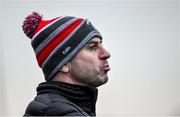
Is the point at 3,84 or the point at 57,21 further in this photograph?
the point at 3,84

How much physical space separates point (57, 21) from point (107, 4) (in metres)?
1.23

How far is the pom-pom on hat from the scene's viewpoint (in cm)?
113

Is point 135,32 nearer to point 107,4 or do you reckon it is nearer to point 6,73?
point 107,4

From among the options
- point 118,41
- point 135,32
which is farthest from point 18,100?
point 135,32

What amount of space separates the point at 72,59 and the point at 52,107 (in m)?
0.25

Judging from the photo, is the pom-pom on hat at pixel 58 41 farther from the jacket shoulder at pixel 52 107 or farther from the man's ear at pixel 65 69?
the jacket shoulder at pixel 52 107

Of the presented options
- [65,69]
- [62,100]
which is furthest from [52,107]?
[65,69]

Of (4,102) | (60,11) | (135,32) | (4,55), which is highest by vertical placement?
(60,11)

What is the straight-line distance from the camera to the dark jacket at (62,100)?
0.93 metres

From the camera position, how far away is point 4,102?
90.7 inches

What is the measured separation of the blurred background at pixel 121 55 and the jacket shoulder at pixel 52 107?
1320 mm

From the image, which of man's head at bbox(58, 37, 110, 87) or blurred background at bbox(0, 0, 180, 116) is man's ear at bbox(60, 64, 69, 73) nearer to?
man's head at bbox(58, 37, 110, 87)

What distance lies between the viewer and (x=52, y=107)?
3.08ft

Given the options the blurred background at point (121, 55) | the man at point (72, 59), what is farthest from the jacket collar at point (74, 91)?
the blurred background at point (121, 55)
